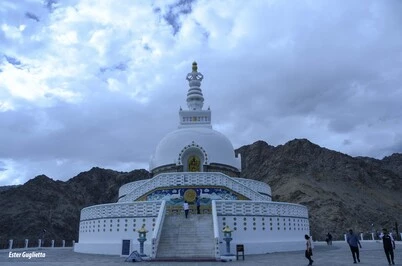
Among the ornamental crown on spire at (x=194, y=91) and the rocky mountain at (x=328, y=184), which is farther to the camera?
the rocky mountain at (x=328, y=184)

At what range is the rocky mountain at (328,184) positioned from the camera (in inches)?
2756

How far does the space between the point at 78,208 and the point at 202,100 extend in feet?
163

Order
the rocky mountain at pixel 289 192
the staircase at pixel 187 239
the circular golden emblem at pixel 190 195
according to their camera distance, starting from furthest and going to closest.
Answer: the rocky mountain at pixel 289 192 → the circular golden emblem at pixel 190 195 → the staircase at pixel 187 239

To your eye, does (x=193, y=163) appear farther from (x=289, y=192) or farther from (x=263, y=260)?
(x=289, y=192)

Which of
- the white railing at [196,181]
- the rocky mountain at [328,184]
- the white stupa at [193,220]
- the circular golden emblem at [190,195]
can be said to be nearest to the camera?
the white stupa at [193,220]

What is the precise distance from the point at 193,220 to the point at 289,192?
61018 mm

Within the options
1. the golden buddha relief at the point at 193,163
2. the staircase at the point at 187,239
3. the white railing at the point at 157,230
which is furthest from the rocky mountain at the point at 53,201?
the staircase at the point at 187,239

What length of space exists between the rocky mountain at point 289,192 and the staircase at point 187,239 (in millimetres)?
41974

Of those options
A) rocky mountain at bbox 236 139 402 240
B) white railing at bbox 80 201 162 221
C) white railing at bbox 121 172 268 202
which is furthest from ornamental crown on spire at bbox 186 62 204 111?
rocky mountain at bbox 236 139 402 240

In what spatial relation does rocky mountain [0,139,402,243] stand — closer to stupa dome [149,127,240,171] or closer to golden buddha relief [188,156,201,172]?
stupa dome [149,127,240,171]

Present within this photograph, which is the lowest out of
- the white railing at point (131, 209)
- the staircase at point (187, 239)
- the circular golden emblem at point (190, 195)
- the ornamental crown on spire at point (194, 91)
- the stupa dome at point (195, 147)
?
the staircase at point (187, 239)

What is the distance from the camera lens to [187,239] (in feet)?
60.0

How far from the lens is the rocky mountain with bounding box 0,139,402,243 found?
214ft

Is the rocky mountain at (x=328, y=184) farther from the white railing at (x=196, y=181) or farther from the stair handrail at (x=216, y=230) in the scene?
the stair handrail at (x=216, y=230)
